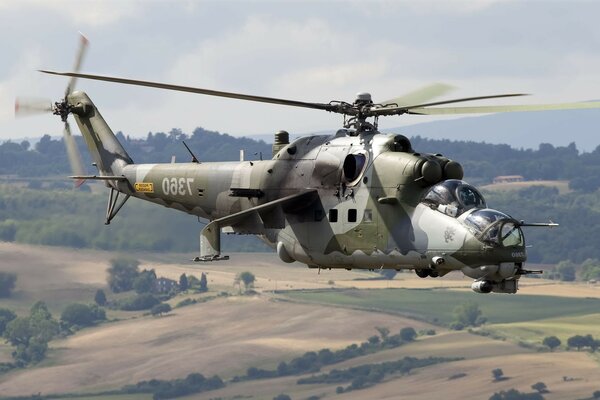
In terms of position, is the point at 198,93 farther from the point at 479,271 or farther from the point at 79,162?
the point at 79,162

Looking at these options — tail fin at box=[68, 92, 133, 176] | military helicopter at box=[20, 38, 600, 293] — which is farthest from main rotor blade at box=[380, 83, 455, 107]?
tail fin at box=[68, 92, 133, 176]

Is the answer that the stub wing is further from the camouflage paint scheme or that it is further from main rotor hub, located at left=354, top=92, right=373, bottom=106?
main rotor hub, located at left=354, top=92, right=373, bottom=106

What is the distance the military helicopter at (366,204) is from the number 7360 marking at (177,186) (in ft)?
2.51

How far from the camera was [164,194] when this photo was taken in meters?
47.6

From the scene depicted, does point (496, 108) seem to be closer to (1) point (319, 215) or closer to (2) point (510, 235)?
(2) point (510, 235)

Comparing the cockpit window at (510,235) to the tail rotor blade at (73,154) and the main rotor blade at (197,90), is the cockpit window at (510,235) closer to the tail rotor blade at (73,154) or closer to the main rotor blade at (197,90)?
the main rotor blade at (197,90)

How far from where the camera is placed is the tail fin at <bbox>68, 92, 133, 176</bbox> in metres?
51.7

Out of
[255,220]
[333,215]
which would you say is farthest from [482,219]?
[255,220]

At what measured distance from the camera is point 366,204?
131ft

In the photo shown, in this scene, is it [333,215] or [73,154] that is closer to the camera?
[333,215]

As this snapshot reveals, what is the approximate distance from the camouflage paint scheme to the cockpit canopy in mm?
77

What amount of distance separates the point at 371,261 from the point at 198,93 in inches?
270

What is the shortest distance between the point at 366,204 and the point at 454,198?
2.78 metres

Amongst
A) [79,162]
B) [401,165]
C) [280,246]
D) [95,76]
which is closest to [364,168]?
[401,165]
